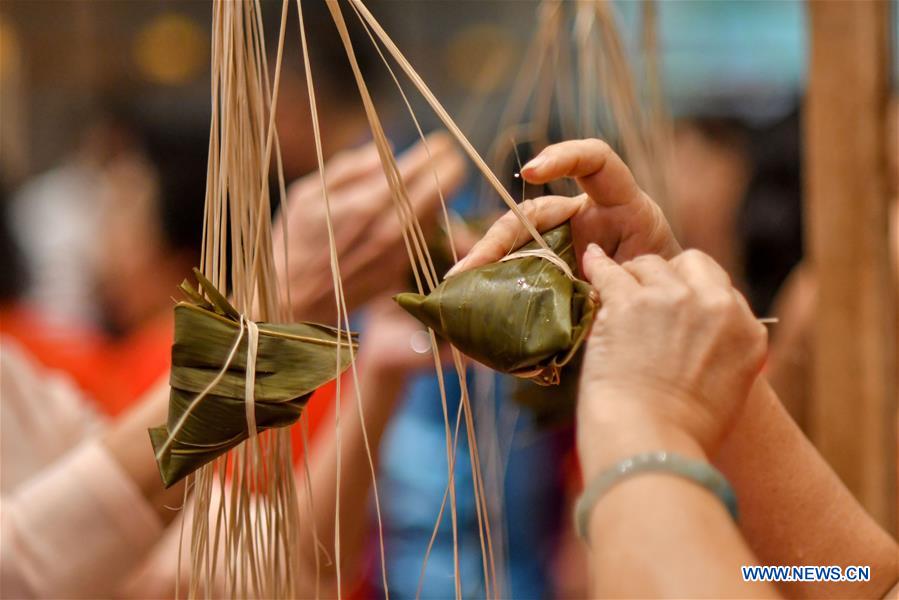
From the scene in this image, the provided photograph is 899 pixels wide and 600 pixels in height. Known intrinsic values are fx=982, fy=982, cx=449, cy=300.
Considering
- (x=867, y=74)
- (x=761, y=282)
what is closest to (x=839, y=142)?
(x=867, y=74)

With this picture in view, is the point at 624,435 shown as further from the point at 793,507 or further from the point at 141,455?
the point at 141,455

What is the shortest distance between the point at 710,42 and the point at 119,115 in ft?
4.40

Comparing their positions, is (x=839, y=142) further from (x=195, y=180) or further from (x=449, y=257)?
(x=195, y=180)

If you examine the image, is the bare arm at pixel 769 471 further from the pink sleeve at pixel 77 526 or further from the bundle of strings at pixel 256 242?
the pink sleeve at pixel 77 526

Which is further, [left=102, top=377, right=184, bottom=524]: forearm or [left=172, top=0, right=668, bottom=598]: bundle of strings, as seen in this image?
[left=102, top=377, right=184, bottom=524]: forearm

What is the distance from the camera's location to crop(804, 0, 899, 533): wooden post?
0.92 metres

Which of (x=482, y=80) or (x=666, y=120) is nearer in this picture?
(x=666, y=120)

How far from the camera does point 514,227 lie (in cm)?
55

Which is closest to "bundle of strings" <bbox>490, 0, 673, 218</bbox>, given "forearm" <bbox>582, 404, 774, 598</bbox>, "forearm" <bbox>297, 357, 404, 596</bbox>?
"forearm" <bbox>297, 357, 404, 596</bbox>

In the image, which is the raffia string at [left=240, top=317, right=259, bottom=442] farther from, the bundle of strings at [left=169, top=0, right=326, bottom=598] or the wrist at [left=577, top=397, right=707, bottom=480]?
the wrist at [left=577, top=397, right=707, bottom=480]

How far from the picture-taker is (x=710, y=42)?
6.93 feet

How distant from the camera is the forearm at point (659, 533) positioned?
1.28 feet

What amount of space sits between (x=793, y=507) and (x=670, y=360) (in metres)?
0.20

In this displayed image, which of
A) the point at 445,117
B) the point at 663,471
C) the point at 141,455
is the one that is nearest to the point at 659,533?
the point at 663,471
